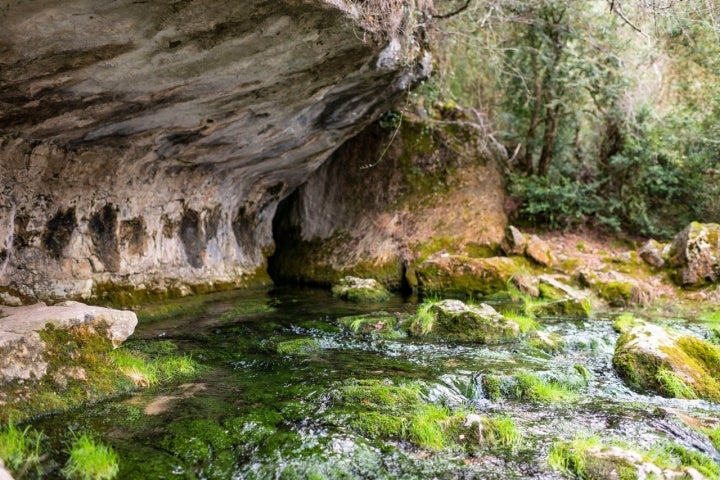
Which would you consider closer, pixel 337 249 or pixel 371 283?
pixel 371 283

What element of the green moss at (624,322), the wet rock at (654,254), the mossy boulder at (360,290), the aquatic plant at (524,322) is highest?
the wet rock at (654,254)

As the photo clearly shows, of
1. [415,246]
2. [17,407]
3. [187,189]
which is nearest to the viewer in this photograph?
[17,407]

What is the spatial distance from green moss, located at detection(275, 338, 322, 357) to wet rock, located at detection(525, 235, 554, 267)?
737 cm

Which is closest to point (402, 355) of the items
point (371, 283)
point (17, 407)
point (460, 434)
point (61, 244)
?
point (460, 434)

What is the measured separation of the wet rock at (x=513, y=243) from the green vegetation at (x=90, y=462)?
11225mm

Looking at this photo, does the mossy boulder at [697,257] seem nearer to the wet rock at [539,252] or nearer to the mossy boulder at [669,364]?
the wet rock at [539,252]

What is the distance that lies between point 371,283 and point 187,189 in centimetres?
492

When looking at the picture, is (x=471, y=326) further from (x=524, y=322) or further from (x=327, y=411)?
(x=327, y=411)

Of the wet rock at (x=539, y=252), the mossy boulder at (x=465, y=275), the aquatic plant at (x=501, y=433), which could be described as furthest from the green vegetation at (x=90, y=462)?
the wet rock at (x=539, y=252)

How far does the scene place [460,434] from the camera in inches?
183

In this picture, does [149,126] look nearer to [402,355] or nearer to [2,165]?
[2,165]

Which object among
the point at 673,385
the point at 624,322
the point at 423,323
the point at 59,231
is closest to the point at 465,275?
the point at 624,322

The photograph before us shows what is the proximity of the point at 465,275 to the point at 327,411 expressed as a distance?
7.83 metres

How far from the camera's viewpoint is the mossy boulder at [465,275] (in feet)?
39.7
